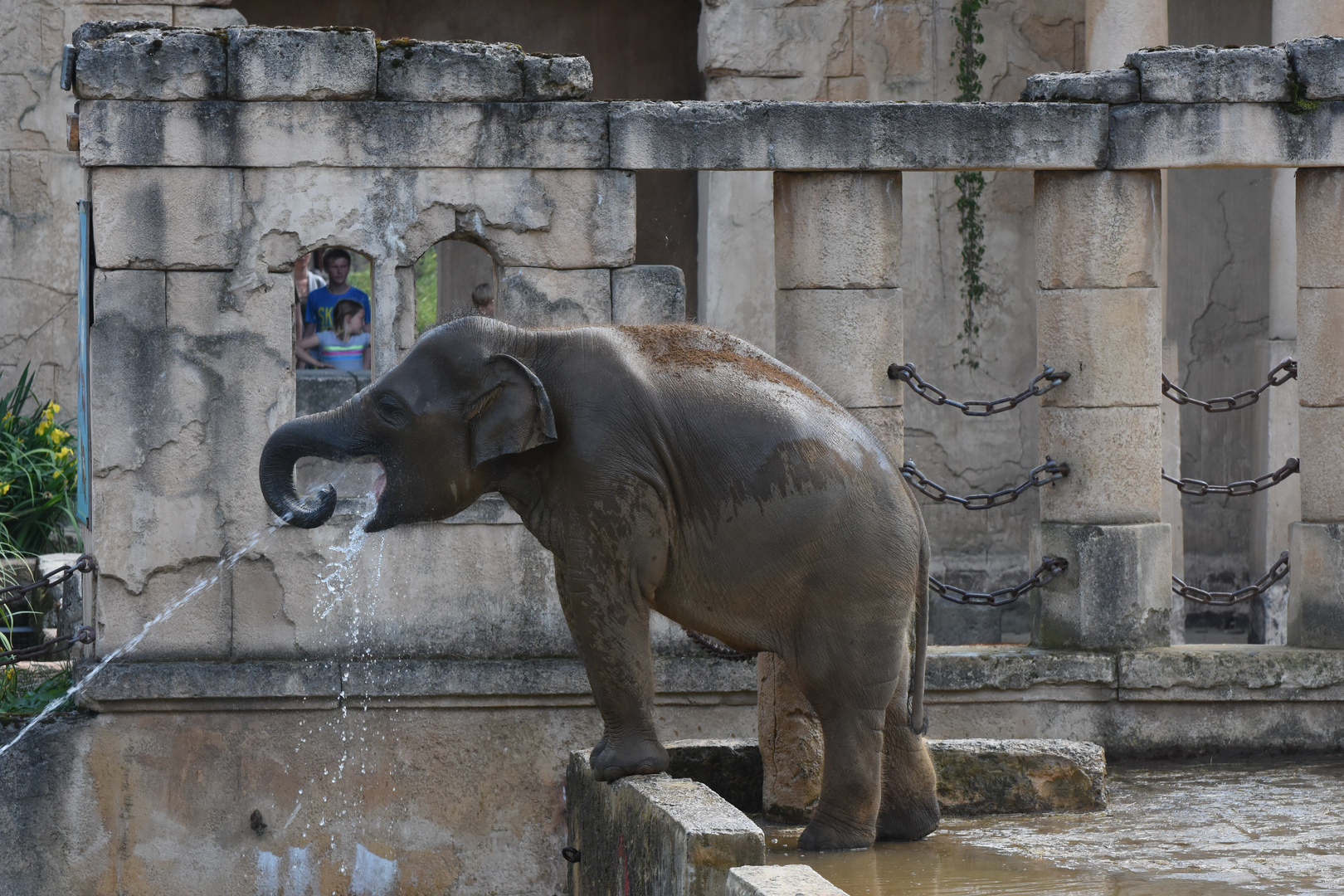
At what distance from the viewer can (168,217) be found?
659cm

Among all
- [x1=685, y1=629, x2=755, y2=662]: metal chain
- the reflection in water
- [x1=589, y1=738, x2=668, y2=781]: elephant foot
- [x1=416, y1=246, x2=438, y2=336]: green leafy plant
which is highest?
[x1=416, y1=246, x2=438, y2=336]: green leafy plant

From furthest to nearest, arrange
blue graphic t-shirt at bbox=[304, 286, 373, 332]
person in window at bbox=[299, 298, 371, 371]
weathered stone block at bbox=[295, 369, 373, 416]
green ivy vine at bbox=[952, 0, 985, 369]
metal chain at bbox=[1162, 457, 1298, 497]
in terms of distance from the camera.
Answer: green ivy vine at bbox=[952, 0, 985, 369]
blue graphic t-shirt at bbox=[304, 286, 373, 332]
person in window at bbox=[299, 298, 371, 371]
weathered stone block at bbox=[295, 369, 373, 416]
metal chain at bbox=[1162, 457, 1298, 497]

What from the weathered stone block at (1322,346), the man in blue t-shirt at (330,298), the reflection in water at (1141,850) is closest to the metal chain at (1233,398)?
the weathered stone block at (1322,346)

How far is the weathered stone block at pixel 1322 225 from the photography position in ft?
23.7

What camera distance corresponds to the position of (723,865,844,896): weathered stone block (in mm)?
3727

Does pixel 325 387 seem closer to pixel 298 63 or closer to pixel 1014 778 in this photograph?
pixel 298 63

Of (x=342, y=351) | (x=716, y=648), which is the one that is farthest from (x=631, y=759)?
(x=342, y=351)

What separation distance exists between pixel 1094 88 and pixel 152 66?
364cm

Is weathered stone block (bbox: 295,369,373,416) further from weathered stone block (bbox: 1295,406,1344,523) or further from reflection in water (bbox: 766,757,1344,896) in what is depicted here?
weathered stone block (bbox: 1295,406,1344,523)

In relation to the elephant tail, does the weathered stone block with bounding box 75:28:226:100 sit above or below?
above

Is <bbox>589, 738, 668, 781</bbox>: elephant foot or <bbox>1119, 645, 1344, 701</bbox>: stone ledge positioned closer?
<bbox>589, 738, 668, 781</bbox>: elephant foot

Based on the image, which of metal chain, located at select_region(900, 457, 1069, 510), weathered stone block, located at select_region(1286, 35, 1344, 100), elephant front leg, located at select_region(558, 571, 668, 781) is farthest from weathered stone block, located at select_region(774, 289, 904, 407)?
elephant front leg, located at select_region(558, 571, 668, 781)

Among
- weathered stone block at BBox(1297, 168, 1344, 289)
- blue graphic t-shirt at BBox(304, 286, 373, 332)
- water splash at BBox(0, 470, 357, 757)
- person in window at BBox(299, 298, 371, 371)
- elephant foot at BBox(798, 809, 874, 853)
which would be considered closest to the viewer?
elephant foot at BBox(798, 809, 874, 853)

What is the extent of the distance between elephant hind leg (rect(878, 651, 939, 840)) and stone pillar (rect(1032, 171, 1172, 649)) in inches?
74.5
